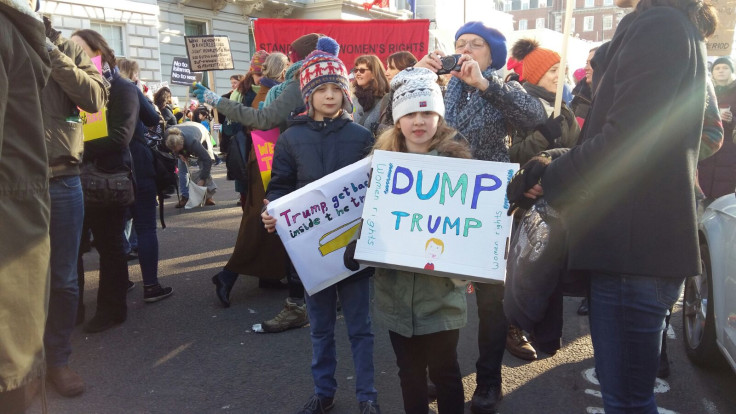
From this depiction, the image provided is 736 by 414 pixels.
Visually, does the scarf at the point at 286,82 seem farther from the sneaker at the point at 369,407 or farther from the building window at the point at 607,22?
the building window at the point at 607,22

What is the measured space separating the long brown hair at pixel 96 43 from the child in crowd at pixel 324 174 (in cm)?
181

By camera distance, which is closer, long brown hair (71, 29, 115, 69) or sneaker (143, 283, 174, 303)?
long brown hair (71, 29, 115, 69)

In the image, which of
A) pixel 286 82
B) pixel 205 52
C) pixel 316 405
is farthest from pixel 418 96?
pixel 205 52

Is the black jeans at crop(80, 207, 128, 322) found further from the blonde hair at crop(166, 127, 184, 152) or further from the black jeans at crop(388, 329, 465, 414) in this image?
the blonde hair at crop(166, 127, 184, 152)

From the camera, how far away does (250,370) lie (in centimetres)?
363

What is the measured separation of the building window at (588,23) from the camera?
3415 inches

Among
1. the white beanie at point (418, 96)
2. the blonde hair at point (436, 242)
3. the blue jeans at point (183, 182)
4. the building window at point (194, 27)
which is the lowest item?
the blue jeans at point (183, 182)

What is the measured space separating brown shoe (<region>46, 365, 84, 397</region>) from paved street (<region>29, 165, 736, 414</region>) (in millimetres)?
55

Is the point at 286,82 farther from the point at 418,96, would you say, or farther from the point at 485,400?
the point at 485,400

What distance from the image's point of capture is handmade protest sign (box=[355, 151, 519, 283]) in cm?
230

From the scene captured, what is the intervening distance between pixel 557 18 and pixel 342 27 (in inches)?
3246

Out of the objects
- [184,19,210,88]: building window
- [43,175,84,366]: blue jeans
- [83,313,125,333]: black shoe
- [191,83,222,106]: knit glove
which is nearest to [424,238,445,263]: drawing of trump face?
[43,175,84,366]: blue jeans

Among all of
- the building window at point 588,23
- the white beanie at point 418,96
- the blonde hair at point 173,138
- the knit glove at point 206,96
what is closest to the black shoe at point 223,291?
the knit glove at point 206,96

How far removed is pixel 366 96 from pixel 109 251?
2.42m
